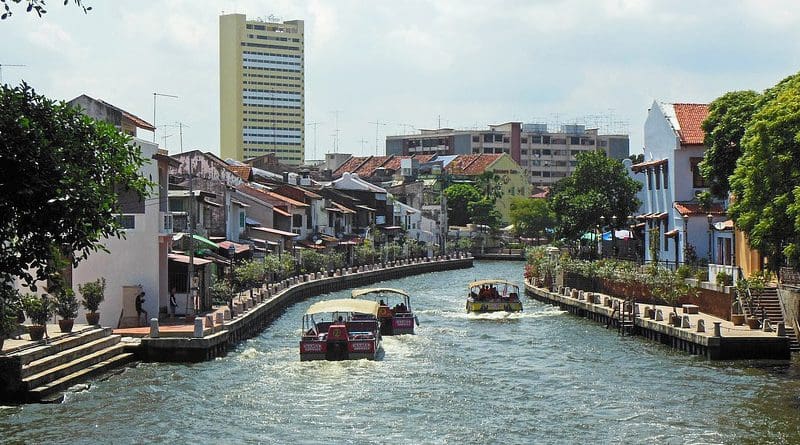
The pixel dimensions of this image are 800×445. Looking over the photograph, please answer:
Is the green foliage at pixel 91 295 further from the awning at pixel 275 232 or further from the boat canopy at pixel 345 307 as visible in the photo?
the awning at pixel 275 232

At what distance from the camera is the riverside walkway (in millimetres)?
41500

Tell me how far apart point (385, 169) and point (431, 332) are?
117847mm

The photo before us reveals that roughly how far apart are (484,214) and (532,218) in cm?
587

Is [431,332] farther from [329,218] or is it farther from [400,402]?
[329,218]

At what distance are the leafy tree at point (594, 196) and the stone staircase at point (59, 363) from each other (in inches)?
1708

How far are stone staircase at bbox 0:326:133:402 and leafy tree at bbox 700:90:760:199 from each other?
26231 millimetres

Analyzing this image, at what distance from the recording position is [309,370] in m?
40.2

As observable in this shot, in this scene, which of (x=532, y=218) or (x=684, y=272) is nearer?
(x=684, y=272)

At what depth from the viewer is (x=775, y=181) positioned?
37344 mm

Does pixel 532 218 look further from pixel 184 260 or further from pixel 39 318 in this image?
pixel 39 318

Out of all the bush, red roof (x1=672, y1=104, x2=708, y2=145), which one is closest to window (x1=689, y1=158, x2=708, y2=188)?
red roof (x1=672, y1=104, x2=708, y2=145)

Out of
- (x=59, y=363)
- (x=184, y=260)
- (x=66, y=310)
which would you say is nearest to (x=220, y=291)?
(x=184, y=260)

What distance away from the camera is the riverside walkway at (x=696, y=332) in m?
41.5

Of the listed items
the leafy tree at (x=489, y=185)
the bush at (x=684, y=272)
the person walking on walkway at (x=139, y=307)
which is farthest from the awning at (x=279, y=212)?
the leafy tree at (x=489, y=185)
